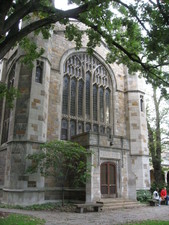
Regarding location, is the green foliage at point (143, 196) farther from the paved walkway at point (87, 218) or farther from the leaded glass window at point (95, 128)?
the paved walkway at point (87, 218)

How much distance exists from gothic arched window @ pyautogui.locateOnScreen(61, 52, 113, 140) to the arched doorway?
11.0ft

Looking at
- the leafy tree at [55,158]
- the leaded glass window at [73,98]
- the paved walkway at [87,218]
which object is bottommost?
the paved walkway at [87,218]

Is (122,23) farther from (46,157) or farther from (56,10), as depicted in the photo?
(46,157)

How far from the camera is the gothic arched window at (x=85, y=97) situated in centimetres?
1689

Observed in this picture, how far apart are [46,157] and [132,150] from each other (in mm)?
8273

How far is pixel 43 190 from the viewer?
1274 centimetres

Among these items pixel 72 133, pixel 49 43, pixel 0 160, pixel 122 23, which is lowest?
pixel 0 160

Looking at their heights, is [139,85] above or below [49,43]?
below

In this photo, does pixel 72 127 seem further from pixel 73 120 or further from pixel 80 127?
pixel 80 127

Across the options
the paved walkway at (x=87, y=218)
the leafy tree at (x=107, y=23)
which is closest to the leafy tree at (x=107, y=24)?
the leafy tree at (x=107, y=23)

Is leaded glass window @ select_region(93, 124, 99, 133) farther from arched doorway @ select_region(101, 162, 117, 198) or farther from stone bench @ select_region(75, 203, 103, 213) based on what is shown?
stone bench @ select_region(75, 203, 103, 213)

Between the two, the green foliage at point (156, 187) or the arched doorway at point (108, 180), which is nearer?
the arched doorway at point (108, 180)

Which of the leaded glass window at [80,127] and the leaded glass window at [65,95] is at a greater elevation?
the leaded glass window at [65,95]

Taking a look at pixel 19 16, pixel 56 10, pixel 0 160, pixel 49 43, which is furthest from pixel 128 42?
pixel 0 160
